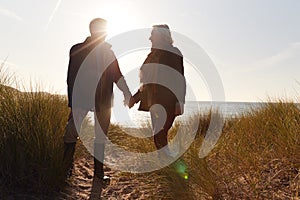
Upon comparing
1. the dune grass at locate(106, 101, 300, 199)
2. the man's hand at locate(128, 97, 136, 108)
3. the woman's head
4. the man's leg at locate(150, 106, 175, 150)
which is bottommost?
the dune grass at locate(106, 101, 300, 199)

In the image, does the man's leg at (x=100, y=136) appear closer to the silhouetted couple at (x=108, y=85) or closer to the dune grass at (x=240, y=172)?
the silhouetted couple at (x=108, y=85)

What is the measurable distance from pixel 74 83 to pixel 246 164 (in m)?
2.18

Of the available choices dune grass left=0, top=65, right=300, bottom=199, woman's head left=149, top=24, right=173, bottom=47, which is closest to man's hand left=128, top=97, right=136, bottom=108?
woman's head left=149, top=24, right=173, bottom=47

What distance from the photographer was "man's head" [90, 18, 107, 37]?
178 inches

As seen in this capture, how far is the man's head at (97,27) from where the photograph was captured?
4512 mm

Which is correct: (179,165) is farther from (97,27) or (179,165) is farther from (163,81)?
(97,27)

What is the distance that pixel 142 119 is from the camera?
7418mm

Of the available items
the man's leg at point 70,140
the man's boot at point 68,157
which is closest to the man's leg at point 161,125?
the man's leg at point 70,140

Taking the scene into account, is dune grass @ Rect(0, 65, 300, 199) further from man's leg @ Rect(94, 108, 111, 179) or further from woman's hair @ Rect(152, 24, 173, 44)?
woman's hair @ Rect(152, 24, 173, 44)

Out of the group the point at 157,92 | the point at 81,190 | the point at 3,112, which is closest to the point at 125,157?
the point at 157,92

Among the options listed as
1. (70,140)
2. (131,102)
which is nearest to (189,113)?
(131,102)

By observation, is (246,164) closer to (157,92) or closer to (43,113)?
(157,92)

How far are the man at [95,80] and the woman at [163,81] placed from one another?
561mm

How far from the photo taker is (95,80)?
4426 mm
